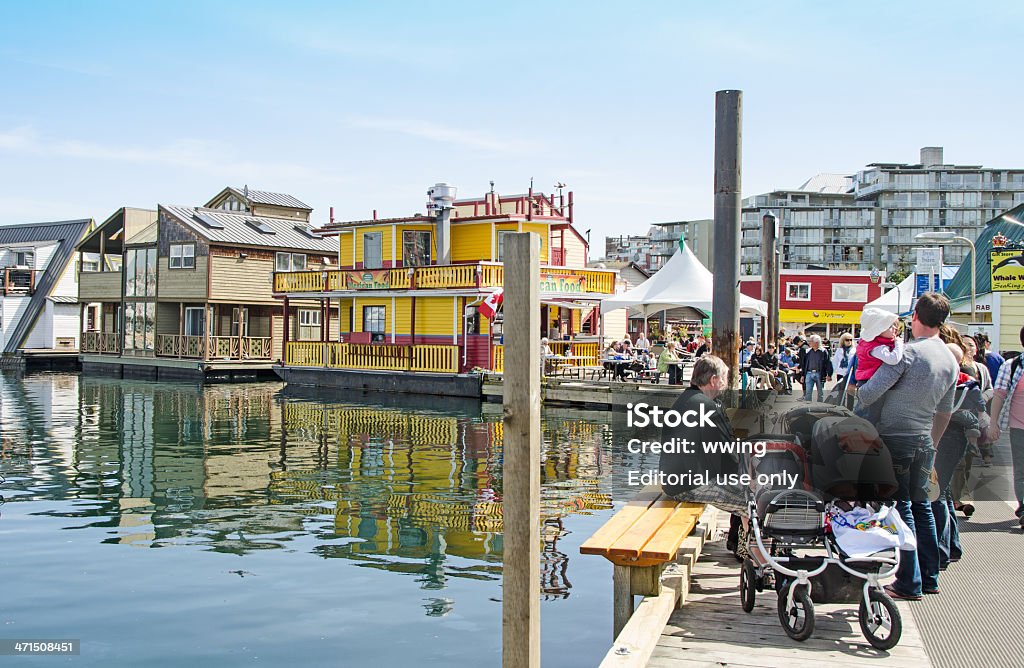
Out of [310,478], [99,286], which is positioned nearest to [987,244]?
[310,478]

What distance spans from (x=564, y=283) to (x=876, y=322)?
28.8 m

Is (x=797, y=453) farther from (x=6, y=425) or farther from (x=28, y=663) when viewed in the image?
(x=6, y=425)

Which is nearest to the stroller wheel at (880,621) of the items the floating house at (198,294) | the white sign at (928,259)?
the white sign at (928,259)

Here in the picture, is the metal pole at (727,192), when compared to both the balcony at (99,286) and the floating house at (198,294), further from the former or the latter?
the balcony at (99,286)

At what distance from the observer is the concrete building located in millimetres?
131375

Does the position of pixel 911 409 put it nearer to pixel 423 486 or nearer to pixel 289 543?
pixel 289 543

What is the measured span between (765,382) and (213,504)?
36.1 feet

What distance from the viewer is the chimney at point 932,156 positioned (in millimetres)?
136875

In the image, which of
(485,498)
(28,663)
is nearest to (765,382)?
(485,498)

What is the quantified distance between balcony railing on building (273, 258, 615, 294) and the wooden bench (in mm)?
27545

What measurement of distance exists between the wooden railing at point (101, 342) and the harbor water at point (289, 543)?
92.5ft

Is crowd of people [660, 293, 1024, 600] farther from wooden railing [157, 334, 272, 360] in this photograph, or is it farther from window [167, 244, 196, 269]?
window [167, 244, 196, 269]

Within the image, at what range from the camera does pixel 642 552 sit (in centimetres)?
588

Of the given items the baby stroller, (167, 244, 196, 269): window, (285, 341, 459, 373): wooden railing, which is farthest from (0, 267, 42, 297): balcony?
the baby stroller
